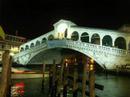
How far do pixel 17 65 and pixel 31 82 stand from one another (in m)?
10.5

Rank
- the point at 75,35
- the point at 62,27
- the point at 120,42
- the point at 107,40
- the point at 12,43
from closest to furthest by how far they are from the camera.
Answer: the point at 107,40, the point at 120,42, the point at 75,35, the point at 62,27, the point at 12,43

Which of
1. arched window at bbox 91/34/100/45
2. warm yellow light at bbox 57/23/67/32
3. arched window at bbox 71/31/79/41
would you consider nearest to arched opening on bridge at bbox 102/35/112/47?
arched window at bbox 91/34/100/45

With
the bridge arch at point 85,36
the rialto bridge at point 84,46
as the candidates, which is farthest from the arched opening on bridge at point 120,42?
the bridge arch at point 85,36

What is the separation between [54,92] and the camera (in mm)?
8516

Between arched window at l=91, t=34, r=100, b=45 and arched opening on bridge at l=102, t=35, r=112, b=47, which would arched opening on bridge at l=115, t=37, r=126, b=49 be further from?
arched window at l=91, t=34, r=100, b=45

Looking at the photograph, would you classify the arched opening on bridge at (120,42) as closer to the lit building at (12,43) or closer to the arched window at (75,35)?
the arched window at (75,35)

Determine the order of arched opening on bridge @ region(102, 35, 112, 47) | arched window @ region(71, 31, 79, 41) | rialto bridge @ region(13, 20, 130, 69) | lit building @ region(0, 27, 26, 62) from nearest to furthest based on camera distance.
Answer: rialto bridge @ region(13, 20, 130, 69)
arched opening on bridge @ region(102, 35, 112, 47)
arched window @ region(71, 31, 79, 41)
lit building @ region(0, 27, 26, 62)

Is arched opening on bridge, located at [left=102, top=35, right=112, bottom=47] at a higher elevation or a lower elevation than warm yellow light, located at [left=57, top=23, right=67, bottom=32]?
lower

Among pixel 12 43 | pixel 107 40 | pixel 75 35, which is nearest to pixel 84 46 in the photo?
pixel 107 40

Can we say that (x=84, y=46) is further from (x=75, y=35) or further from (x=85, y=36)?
(x=75, y=35)

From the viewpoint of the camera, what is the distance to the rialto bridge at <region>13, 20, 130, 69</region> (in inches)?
738

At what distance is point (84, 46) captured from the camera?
19.2m

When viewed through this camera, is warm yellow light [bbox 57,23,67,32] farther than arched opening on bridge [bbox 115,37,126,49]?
Yes

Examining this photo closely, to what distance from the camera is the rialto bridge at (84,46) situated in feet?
61.5
